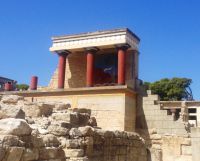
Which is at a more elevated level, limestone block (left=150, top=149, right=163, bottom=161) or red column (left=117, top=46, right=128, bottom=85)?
red column (left=117, top=46, right=128, bottom=85)

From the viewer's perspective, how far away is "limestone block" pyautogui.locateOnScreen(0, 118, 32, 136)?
6078 millimetres

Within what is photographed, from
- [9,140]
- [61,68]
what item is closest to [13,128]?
[9,140]

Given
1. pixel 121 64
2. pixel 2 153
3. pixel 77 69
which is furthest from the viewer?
pixel 77 69

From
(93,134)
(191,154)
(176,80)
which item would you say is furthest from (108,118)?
(176,80)

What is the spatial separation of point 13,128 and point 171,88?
36805 millimetres

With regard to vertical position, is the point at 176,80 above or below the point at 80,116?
above

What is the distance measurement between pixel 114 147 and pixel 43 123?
2453 millimetres

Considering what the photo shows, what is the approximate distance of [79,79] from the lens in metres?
20.9

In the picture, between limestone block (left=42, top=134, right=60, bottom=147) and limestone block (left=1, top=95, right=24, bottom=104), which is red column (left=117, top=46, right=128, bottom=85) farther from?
limestone block (left=42, top=134, right=60, bottom=147)

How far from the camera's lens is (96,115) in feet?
54.5

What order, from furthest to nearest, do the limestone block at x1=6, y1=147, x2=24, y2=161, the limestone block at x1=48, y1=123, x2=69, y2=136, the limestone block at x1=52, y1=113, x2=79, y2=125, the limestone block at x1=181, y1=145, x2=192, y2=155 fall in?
the limestone block at x1=181, y1=145, x2=192, y2=155
the limestone block at x1=52, y1=113, x2=79, y2=125
the limestone block at x1=48, y1=123, x2=69, y2=136
the limestone block at x1=6, y1=147, x2=24, y2=161

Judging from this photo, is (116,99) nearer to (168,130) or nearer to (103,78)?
(168,130)

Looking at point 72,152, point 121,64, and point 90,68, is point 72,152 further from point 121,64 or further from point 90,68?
point 90,68

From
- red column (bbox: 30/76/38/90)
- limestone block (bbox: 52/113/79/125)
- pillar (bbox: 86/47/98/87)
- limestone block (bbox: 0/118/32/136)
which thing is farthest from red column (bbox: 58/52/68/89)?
limestone block (bbox: 0/118/32/136)
